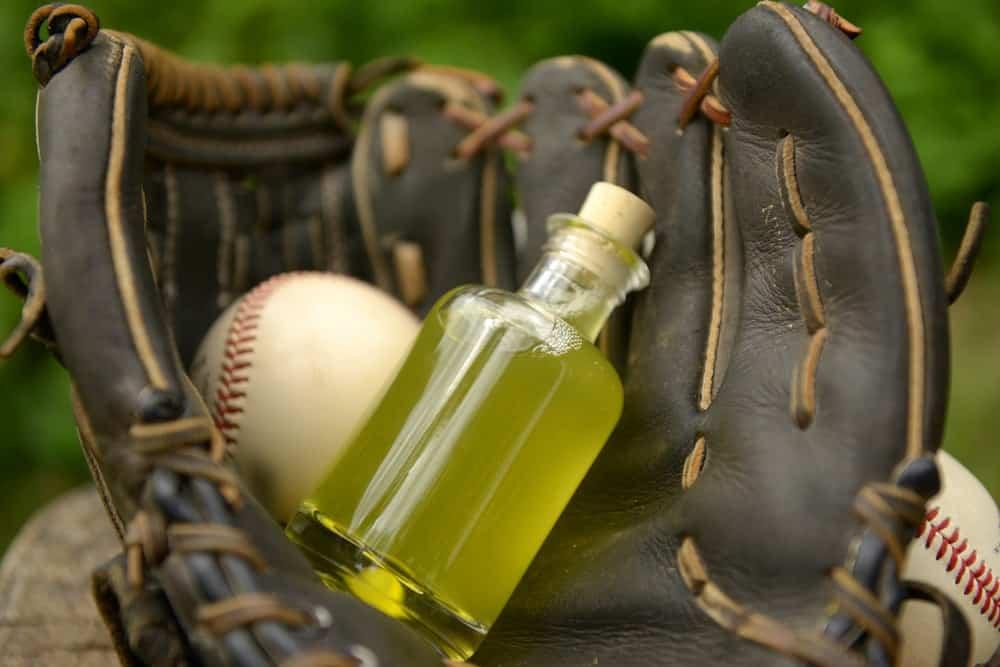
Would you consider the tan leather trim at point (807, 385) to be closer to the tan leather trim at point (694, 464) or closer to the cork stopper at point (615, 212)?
the tan leather trim at point (694, 464)

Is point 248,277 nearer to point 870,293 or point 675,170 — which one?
point 675,170

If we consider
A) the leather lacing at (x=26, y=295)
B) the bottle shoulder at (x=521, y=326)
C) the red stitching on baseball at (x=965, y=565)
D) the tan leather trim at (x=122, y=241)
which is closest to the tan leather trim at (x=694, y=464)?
the bottle shoulder at (x=521, y=326)

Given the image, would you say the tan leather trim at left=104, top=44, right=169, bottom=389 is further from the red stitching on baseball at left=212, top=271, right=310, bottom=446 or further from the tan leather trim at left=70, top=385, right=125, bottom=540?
the red stitching on baseball at left=212, top=271, right=310, bottom=446

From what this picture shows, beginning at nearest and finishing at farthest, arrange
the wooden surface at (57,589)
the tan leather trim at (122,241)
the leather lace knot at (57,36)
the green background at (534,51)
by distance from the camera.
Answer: the tan leather trim at (122,241) → the leather lace knot at (57,36) → the wooden surface at (57,589) → the green background at (534,51)

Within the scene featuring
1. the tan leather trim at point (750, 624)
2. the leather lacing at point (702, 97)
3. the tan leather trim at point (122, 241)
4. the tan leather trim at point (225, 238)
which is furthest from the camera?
the tan leather trim at point (225, 238)

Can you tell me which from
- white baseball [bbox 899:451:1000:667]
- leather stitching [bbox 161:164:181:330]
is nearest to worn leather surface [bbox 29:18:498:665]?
leather stitching [bbox 161:164:181:330]

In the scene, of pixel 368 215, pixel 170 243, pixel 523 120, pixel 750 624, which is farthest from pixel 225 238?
pixel 750 624

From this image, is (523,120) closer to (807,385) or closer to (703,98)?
(703,98)

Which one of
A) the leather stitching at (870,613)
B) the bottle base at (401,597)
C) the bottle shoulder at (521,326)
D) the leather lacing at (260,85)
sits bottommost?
the bottle base at (401,597)
